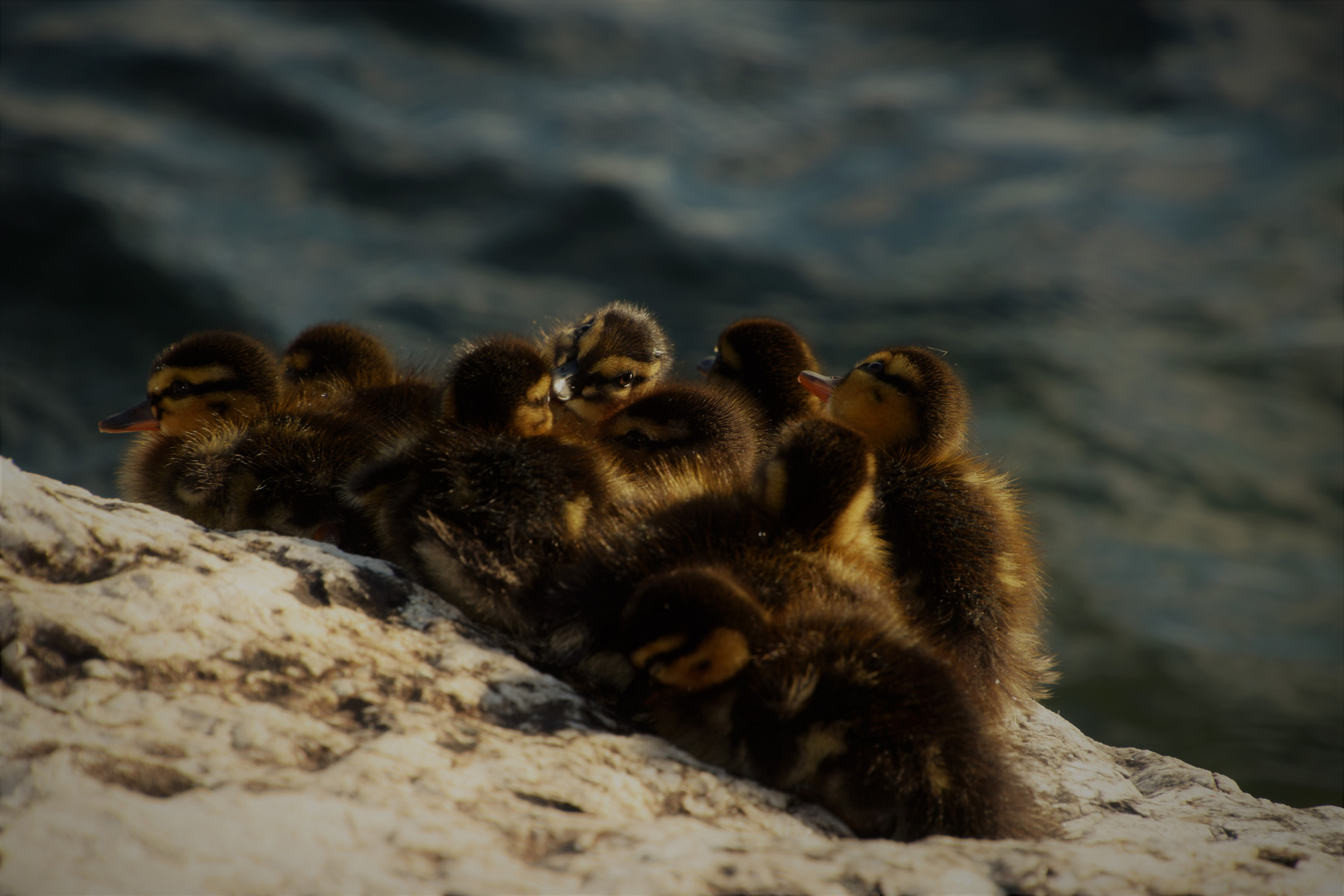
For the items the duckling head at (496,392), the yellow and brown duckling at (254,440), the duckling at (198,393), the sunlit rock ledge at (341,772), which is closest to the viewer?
the sunlit rock ledge at (341,772)

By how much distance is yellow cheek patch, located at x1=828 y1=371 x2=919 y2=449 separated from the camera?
3.08m

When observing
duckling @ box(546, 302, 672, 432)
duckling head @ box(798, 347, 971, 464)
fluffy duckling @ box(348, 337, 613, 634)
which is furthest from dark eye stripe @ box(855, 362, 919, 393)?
fluffy duckling @ box(348, 337, 613, 634)

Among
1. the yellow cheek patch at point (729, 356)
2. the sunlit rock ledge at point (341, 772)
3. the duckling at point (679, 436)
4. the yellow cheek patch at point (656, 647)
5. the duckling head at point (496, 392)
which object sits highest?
the yellow cheek patch at point (729, 356)

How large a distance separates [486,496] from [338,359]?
130cm

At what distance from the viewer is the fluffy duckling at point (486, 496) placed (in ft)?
7.68

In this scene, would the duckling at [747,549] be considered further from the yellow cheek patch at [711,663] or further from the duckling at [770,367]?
the duckling at [770,367]

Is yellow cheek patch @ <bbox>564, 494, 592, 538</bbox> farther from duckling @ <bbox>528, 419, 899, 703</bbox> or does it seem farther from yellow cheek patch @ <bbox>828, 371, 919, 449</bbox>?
yellow cheek patch @ <bbox>828, 371, 919, 449</bbox>

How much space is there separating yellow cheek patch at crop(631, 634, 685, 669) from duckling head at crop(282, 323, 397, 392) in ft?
5.36

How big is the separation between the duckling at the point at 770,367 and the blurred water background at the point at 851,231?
334 centimetres

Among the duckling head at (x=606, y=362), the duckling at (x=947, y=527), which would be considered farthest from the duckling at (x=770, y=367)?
the duckling head at (x=606, y=362)

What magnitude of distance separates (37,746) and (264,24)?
10.1m

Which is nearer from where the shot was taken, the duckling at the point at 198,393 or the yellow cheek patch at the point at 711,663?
the yellow cheek patch at the point at 711,663

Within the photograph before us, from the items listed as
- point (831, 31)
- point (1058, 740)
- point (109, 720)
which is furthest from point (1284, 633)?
point (831, 31)

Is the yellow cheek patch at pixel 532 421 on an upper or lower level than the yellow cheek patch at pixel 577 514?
upper
